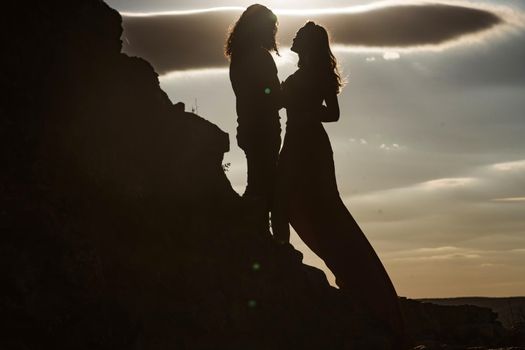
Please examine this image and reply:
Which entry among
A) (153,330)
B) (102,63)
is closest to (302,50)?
(102,63)

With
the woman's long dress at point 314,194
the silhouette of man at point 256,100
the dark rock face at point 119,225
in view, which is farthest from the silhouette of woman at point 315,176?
the dark rock face at point 119,225

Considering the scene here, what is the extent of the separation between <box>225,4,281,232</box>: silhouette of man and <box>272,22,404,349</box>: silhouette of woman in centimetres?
34

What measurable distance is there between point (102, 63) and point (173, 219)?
7.07 feet

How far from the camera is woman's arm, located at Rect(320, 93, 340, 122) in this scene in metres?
12.0

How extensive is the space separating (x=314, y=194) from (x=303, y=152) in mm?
592

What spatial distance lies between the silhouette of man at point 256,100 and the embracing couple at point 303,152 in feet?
0.05

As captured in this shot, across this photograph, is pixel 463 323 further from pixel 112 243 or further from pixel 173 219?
pixel 112 243


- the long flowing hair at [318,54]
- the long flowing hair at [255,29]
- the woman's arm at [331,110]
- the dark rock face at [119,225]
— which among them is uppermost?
the long flowing hair at [255,29]

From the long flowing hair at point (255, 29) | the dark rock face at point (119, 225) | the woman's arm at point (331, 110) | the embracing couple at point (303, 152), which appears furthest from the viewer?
the long flowing hair at point (255, 29)

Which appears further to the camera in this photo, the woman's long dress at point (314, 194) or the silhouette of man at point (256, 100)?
the silhouette of man at point (256, 100)

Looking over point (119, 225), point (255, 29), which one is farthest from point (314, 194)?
point (119, 225)

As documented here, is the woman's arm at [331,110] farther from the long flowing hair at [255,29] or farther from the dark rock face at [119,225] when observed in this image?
the dark rock face at [119,225]

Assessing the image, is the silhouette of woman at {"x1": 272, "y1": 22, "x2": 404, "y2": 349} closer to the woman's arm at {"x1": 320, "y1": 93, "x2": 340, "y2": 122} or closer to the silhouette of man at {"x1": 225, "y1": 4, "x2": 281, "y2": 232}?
the woman's arm at {"x1": 320, "y1": 93, "x2": 340, "y2": 122}

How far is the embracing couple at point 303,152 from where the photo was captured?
11859 millimetres
